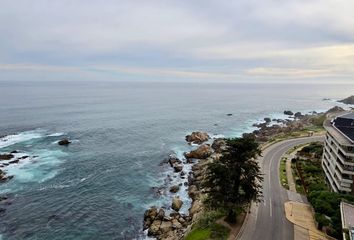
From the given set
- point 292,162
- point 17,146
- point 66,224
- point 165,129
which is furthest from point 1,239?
point 165,129

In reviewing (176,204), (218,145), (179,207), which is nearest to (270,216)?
(179,207)

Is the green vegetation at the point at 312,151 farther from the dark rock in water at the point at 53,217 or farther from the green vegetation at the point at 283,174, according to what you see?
the dark rock in water at the point at 53,217

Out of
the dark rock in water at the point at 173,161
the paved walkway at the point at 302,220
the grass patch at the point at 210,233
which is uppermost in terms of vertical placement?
the paved walkway at the point at 302,220

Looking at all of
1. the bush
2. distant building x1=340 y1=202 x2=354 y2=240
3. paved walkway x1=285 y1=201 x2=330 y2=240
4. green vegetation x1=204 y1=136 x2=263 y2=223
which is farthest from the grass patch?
distant building x1=340 y1=202 x2=354 y2=240

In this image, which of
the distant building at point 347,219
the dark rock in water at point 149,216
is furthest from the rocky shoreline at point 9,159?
the distant building at point 347,219

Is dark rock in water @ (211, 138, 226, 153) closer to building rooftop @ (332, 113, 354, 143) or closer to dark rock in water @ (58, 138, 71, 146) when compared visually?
building rooftop @ (332, 113, 354, 143)

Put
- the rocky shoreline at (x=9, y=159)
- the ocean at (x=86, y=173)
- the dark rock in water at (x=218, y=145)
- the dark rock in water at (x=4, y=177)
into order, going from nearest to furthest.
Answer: the ocean at (x=86, y=173), the dark rock in water at (x=4, y=177), the rocky shoreline at (x=9, y=159), the dark rock in water at (x=218, y=145)
